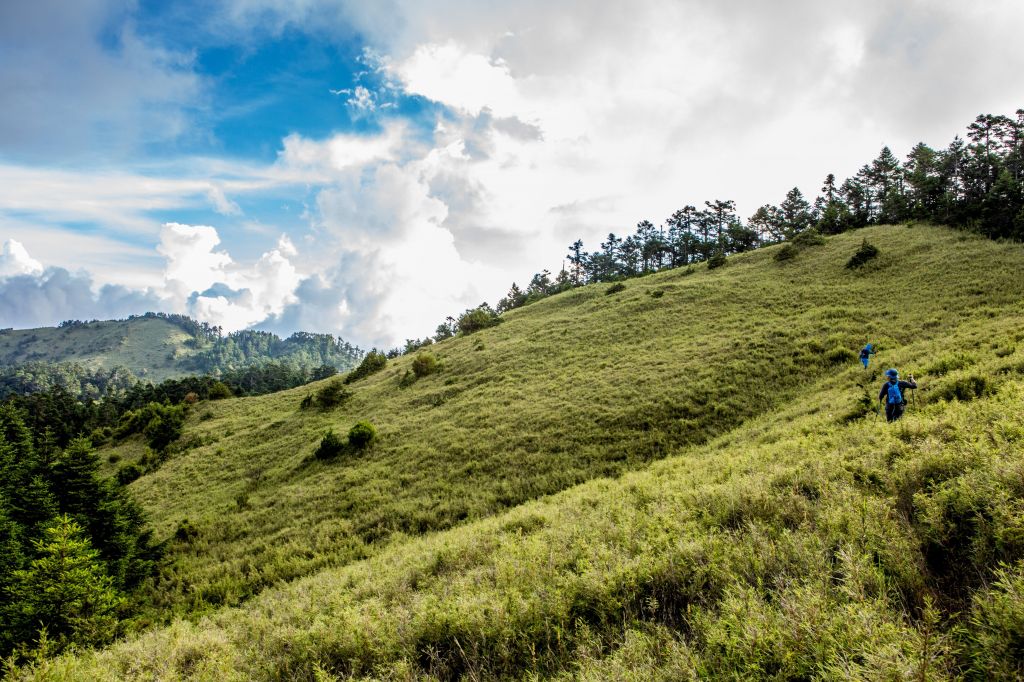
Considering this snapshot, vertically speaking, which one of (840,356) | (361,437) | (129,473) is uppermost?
(129,473)

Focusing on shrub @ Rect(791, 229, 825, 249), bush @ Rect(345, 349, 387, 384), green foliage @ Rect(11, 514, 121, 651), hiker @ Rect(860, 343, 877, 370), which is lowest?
green foliage @ Rect(11, 514, 121, 651)

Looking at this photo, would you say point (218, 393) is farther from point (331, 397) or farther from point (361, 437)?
point (361, 437)

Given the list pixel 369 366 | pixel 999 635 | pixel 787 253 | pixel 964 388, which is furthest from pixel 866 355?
pixel 369 366

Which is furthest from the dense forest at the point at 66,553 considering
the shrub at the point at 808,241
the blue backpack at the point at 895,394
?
the shrub at the point at 808,241

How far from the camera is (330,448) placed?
23266mm

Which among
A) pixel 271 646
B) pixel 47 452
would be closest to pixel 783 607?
pixel 271 646

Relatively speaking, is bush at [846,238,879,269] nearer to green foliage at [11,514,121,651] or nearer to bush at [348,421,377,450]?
bush at [348,421,377,450]

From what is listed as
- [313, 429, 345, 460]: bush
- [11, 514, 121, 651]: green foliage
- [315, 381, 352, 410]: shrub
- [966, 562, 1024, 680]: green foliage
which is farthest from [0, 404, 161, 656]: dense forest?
[315, 381, 352, 410]: shrub

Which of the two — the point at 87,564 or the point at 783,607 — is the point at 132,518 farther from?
the point at 783,607

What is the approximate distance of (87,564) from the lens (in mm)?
11188

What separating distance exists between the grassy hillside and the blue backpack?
1.43ft

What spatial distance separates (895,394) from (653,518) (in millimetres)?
8696

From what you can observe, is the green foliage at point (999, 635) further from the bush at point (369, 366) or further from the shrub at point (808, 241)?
the shrub at point (808, 241)

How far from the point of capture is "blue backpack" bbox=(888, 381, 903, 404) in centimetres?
1108
